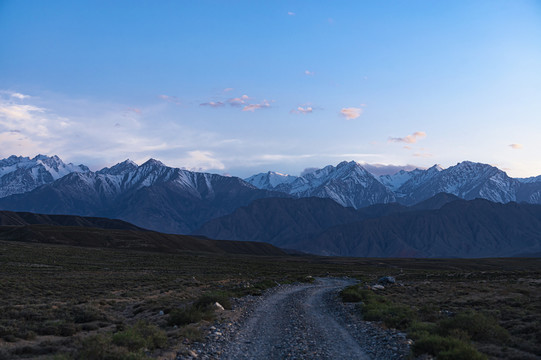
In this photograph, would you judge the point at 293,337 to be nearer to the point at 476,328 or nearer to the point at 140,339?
the point at 140,339

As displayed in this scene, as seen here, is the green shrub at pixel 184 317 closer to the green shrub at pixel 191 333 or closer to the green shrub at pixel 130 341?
the green shrub at pixel 191 333

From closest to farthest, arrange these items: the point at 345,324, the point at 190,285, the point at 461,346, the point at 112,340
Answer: the point at 461,346, the point at 112,340, the point at 345,324, the point at 190,285

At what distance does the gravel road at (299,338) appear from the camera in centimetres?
1580

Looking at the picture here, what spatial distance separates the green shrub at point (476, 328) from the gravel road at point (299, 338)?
191 centimetres

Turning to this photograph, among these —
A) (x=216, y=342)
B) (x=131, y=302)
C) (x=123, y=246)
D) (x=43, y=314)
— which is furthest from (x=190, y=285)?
(x=123, y=246)

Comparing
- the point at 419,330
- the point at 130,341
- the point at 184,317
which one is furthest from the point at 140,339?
the point at 419,330

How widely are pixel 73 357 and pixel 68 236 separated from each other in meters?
153

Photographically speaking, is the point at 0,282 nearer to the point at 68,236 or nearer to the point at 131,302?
the point at 131,302

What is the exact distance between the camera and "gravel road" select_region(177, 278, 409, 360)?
15.8 meters

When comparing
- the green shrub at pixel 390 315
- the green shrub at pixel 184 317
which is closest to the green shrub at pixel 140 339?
the green shrub at pixel 184 317

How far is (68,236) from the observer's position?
151875 mm

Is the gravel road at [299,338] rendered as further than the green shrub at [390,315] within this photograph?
No

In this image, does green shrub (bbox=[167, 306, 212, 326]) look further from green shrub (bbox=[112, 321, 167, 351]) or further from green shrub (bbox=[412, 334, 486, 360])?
green shrub (bbox=[412, 334, 486, 360])

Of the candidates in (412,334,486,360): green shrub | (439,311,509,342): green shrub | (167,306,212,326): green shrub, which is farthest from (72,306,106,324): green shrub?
(439,311,509,342): green shrub
